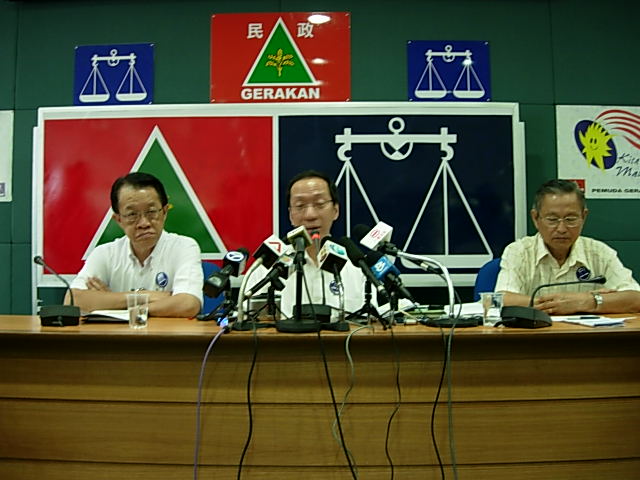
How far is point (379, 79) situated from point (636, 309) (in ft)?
6.28

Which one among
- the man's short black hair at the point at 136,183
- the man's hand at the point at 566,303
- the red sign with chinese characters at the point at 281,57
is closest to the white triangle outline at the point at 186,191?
the red sign with chinese characters at the point at 281,57

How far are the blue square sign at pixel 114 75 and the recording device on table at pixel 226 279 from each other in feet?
6.28

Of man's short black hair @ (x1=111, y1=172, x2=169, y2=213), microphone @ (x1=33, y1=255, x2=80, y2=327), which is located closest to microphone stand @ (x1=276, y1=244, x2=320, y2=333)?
microphone @ (x1=33, y1=255, x2=80, y2=327)

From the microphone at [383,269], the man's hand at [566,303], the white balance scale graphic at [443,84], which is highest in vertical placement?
the white balance scale graphic at [443,84]

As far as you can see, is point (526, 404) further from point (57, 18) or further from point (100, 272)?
point (57, 18)

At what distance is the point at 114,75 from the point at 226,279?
2260mm

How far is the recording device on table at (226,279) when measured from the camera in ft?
4.92

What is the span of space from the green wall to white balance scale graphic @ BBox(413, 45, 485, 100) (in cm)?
11

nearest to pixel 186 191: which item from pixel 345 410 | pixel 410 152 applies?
pixel 410 152

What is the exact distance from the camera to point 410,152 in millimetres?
2967

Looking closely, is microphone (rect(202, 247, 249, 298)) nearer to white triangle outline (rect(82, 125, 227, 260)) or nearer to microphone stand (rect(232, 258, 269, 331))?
microphone stand (rect(232, 258, 269, 331))

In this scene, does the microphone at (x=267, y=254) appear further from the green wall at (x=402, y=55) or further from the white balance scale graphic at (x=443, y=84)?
the white balance scale graphic at (x=443, y=84)

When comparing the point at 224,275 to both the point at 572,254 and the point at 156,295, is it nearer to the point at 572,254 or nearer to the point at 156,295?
the point at 156,295

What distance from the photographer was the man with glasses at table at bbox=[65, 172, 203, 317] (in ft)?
7.38
